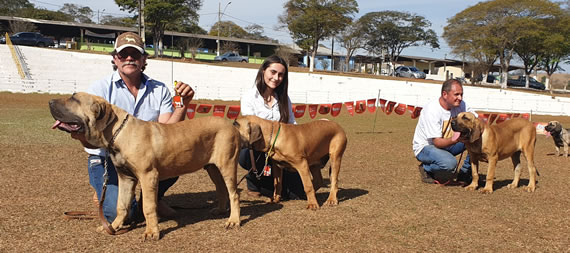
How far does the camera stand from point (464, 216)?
19.2ft

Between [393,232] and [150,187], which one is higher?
[150,187]

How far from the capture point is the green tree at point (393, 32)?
232ft

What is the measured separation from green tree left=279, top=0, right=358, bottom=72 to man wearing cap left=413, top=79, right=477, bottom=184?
43.7m

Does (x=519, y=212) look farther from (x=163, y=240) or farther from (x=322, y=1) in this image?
(x=322, y=1)

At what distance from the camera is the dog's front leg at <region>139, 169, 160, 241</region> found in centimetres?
445

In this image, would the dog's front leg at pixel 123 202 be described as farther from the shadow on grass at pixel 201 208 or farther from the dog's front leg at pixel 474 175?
the dog's front leg at pixel 474 175

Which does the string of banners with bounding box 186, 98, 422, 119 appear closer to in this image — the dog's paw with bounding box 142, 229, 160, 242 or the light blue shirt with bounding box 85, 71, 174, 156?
the light blue shirt with bounding box 85, 71, 174, 156

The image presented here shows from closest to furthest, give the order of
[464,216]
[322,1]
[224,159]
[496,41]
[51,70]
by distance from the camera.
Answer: [224,159]
[464,216]
[51,70]
[496,41]
[322,1]

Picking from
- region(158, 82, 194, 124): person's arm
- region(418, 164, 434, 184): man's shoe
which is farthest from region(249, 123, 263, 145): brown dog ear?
region(418, 164, 434, 184): man's shoe

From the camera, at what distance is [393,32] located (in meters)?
70.8

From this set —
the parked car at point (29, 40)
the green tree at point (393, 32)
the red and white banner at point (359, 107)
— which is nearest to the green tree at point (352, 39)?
the green tree at point (393, 32)

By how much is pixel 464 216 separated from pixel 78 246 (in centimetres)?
468

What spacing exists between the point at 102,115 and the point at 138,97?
116 centimetres

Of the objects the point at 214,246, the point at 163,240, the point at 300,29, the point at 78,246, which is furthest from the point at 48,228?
A: the point at 300,29
